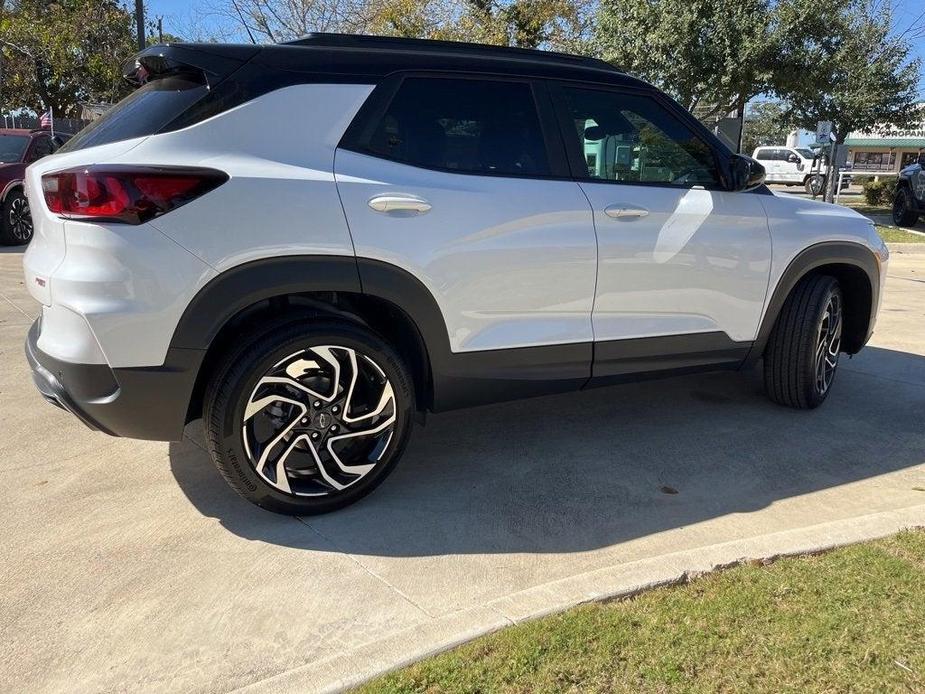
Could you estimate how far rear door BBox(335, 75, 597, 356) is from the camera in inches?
122

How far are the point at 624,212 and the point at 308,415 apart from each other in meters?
1.68

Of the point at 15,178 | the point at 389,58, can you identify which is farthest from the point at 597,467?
the point at 15,178

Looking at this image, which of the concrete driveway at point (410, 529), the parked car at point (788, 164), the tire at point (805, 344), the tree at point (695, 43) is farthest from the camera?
the parked car at point (788, 164)

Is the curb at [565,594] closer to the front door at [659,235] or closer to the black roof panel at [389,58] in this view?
the front door at [659,235]

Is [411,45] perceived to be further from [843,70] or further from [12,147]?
[843,70]

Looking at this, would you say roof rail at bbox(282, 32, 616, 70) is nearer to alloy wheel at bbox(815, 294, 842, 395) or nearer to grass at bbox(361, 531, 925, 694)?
alloy wheel at bbox(815, 294, 842, 395)

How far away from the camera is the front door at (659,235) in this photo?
3.65 metres

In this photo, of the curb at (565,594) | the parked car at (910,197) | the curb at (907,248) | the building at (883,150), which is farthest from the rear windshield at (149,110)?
the building at (883,150)

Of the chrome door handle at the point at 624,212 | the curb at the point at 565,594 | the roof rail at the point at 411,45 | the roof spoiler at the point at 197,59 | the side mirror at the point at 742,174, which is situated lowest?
the curb at the point at 565,594

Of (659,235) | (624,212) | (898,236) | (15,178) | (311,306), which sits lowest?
(898,236)

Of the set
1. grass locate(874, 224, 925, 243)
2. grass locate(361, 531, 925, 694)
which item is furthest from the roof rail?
grass locate(874, 224, 925, 243)

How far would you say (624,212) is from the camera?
363cm

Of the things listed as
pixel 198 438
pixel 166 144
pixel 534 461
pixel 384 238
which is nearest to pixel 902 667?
pixel 534 461

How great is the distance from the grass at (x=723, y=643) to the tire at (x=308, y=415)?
1.10 m
